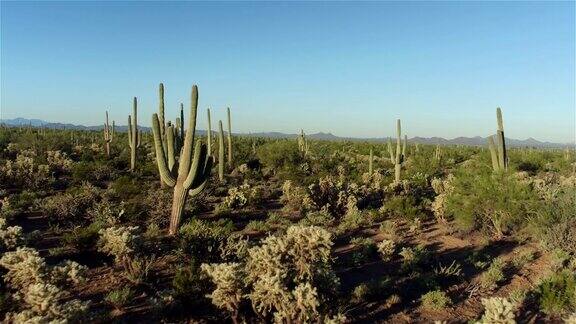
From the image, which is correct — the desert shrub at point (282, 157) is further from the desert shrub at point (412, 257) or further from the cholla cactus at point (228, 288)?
the cholla cactus at point (228, 288)

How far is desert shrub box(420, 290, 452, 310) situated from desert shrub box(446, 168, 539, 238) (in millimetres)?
5648

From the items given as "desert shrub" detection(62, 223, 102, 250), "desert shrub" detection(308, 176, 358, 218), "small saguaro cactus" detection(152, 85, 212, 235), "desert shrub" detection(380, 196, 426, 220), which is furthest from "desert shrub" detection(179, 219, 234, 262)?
"desert shrub" detection(380, 196, 426, 220)

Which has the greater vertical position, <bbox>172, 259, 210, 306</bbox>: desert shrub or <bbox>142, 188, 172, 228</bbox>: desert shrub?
<bbox>142, 188, 172, 228</bbox>: desert shrub

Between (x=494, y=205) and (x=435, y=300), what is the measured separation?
615cm

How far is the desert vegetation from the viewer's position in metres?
6.93

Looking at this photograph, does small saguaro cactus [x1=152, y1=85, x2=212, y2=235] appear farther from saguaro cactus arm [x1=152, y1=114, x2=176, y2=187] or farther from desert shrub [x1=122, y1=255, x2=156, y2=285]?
desert shrub [x1=122, y1=255, x2=156, y2=285]

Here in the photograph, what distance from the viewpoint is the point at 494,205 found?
13062mm

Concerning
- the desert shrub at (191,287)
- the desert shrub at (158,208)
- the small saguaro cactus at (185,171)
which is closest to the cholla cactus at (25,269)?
the desert shrub at (191,287)

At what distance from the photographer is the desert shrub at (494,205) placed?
1267cm

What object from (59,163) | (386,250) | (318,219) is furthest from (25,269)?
(59,163)

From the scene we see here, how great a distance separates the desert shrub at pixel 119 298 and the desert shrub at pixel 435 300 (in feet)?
17.7

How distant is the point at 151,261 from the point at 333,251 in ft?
15.3

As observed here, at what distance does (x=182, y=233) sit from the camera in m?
11.4

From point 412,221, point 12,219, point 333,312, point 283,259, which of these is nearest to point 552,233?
point 412,221
